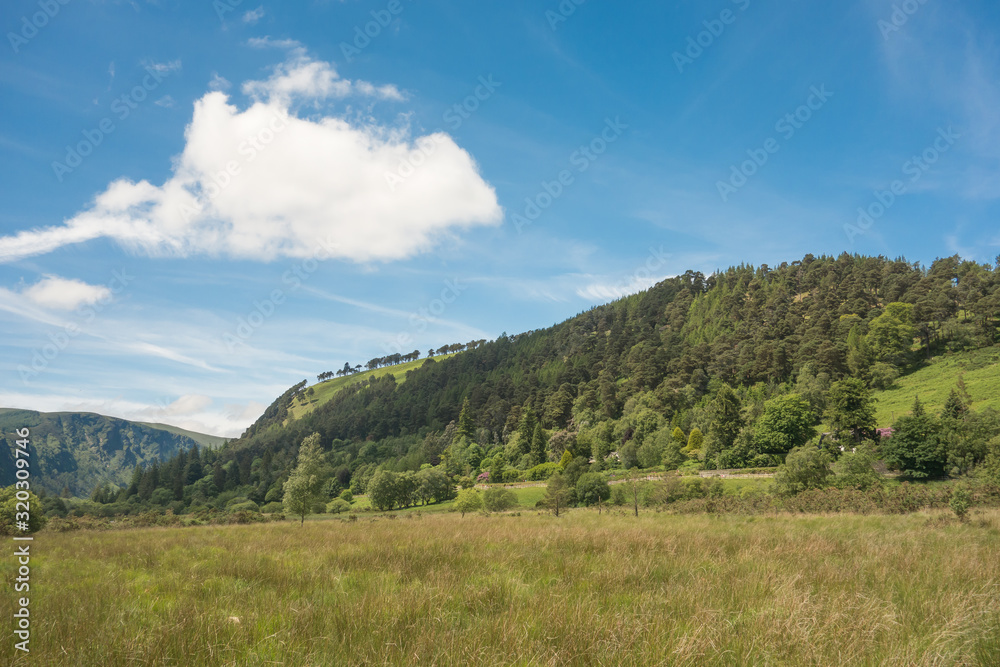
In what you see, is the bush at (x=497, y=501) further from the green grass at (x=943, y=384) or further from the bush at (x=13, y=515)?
the green grass at (x=943, y=384)

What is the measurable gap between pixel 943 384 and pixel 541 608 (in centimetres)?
8812

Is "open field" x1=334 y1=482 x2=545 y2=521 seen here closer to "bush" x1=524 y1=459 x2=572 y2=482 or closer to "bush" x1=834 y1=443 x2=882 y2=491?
"bush" x1=524 y1=459 x2=572 y2=482

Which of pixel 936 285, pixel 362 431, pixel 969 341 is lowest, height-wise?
pixel 362 431

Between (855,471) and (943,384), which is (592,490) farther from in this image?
(943,384)

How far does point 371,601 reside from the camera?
4.66m

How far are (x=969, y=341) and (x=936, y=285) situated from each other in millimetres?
31425

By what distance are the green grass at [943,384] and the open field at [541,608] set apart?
67.1m

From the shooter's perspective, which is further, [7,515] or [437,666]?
[7,515]

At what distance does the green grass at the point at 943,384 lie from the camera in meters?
55.5

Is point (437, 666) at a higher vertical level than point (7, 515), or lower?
higher

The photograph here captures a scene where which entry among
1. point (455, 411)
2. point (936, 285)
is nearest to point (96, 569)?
point (936, 285)

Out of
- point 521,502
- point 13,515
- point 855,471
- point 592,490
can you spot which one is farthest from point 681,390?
point 13,515

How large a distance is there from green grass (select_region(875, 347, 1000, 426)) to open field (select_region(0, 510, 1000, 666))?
67.1 meters

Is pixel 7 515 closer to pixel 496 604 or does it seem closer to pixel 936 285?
pixel 496 604
